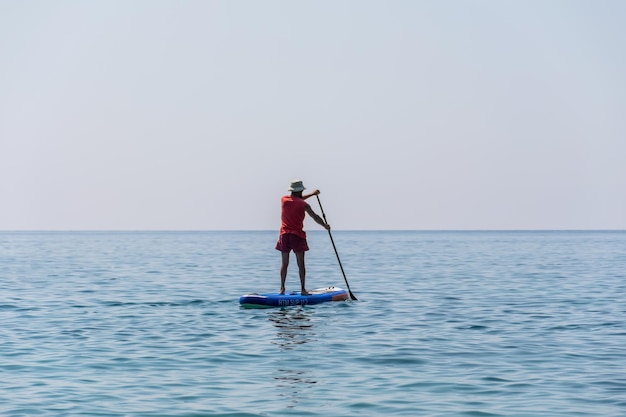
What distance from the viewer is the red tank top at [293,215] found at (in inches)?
800

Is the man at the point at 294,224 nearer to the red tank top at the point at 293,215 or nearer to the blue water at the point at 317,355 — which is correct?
the red tank top at the point at 293,215

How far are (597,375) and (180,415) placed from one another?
522 cm

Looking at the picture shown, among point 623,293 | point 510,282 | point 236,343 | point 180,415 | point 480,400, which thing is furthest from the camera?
point 510,282

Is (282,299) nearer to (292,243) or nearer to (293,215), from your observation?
(292,243)

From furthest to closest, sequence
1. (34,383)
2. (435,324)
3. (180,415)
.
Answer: (435,324) → (34,383) → (180,415)

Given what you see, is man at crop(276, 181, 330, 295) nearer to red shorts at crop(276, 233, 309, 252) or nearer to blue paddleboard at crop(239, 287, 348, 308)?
red shorts at crop(276, 233, 309, 252)

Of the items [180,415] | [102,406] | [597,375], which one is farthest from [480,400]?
[102,406]

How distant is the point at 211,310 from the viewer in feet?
65.6

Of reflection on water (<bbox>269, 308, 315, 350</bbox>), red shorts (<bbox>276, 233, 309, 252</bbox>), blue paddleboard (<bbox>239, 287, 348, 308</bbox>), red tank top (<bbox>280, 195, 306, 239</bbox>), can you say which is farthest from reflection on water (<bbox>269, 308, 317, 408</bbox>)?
red tank top (<bbox>280, 195, 306, 239</bbox>)

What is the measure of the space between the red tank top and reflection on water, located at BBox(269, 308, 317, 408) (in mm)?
1634

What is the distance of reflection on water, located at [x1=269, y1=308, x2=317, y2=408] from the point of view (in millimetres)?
11117

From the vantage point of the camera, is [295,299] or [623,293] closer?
[295,299]

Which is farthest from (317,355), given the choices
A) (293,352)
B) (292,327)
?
(292,327)

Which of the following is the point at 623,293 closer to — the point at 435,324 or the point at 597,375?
the point at 435,324
